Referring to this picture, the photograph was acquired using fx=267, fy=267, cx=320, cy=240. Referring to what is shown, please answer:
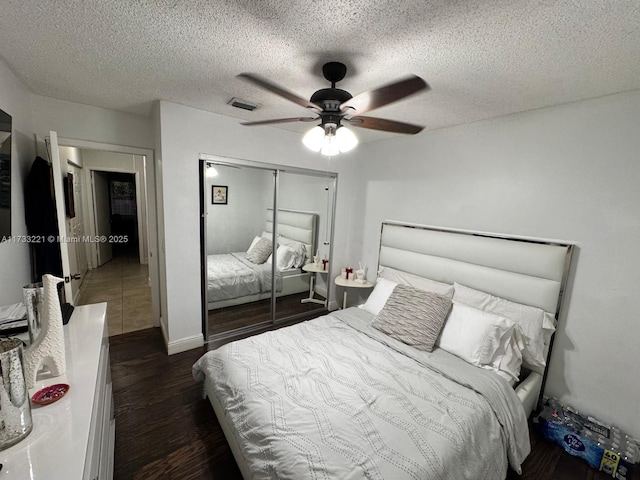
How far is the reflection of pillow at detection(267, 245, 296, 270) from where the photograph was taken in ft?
11.2

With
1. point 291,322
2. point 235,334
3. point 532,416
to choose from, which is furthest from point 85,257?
point 532,416

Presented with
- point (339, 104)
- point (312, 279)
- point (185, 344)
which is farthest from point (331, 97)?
point (312, 279)

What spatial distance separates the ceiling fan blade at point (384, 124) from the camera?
5.60 feet

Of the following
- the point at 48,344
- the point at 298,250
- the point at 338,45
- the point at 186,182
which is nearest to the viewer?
the point at 48,344

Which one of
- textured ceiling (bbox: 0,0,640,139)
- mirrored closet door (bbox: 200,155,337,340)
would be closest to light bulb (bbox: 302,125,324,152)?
textured ceiling (bbox: 0,0,640,139)

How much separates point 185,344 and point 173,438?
1.11 m

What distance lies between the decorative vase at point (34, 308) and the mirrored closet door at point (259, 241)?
163 centimetres

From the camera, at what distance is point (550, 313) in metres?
2.08

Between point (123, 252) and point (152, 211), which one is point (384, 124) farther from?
point (123, 252)

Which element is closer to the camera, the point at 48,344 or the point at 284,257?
the point at 48,344

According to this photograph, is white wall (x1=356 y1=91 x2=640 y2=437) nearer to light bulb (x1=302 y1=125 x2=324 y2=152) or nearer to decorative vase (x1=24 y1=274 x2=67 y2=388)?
light bulb (x1=302 y1=125 x2=324 y2=152)

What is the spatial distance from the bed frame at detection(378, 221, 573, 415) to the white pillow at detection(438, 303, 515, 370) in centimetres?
33

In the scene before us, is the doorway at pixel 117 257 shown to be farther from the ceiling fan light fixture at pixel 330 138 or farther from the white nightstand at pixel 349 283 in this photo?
the ceiling fan light fixture at pixel 330 138

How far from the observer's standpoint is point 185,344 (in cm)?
284
